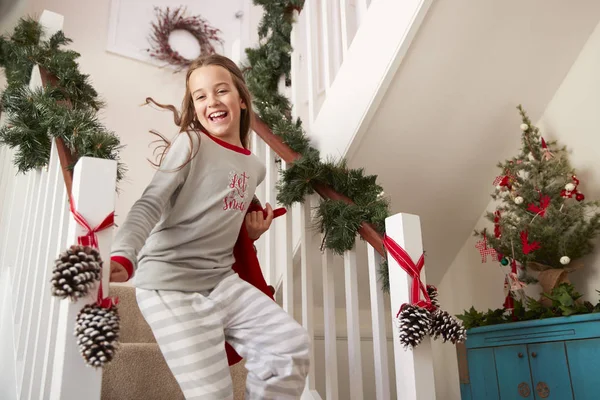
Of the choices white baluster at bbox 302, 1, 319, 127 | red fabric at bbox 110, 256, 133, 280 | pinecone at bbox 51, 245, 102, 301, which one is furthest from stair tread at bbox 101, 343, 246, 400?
white baluster at bbox 302, 1, 319, 127

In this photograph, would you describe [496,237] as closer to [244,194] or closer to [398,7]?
[398,7]


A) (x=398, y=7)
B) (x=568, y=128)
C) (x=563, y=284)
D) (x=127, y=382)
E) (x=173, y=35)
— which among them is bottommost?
(x=127, y=382)

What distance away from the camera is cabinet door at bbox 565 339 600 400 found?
1.82m

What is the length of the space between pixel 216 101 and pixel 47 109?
0.53m

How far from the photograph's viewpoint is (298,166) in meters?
1.86

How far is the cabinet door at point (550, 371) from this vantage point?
6.28 ft

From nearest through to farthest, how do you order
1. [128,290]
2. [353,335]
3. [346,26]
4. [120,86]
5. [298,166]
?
[353,335] < [298,166] < [128,290] < [346,26] < [120,86]

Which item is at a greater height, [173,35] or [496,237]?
[173,35]

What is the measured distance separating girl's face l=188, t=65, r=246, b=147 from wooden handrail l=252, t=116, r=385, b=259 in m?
0.42

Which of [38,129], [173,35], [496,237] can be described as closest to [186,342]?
[38,129]

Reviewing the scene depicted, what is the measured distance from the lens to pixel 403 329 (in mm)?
1333

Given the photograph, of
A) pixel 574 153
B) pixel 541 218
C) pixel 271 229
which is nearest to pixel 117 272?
pixel 271 229

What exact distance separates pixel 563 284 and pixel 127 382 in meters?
1.57

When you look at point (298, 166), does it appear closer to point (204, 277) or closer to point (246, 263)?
point (246, 263)
